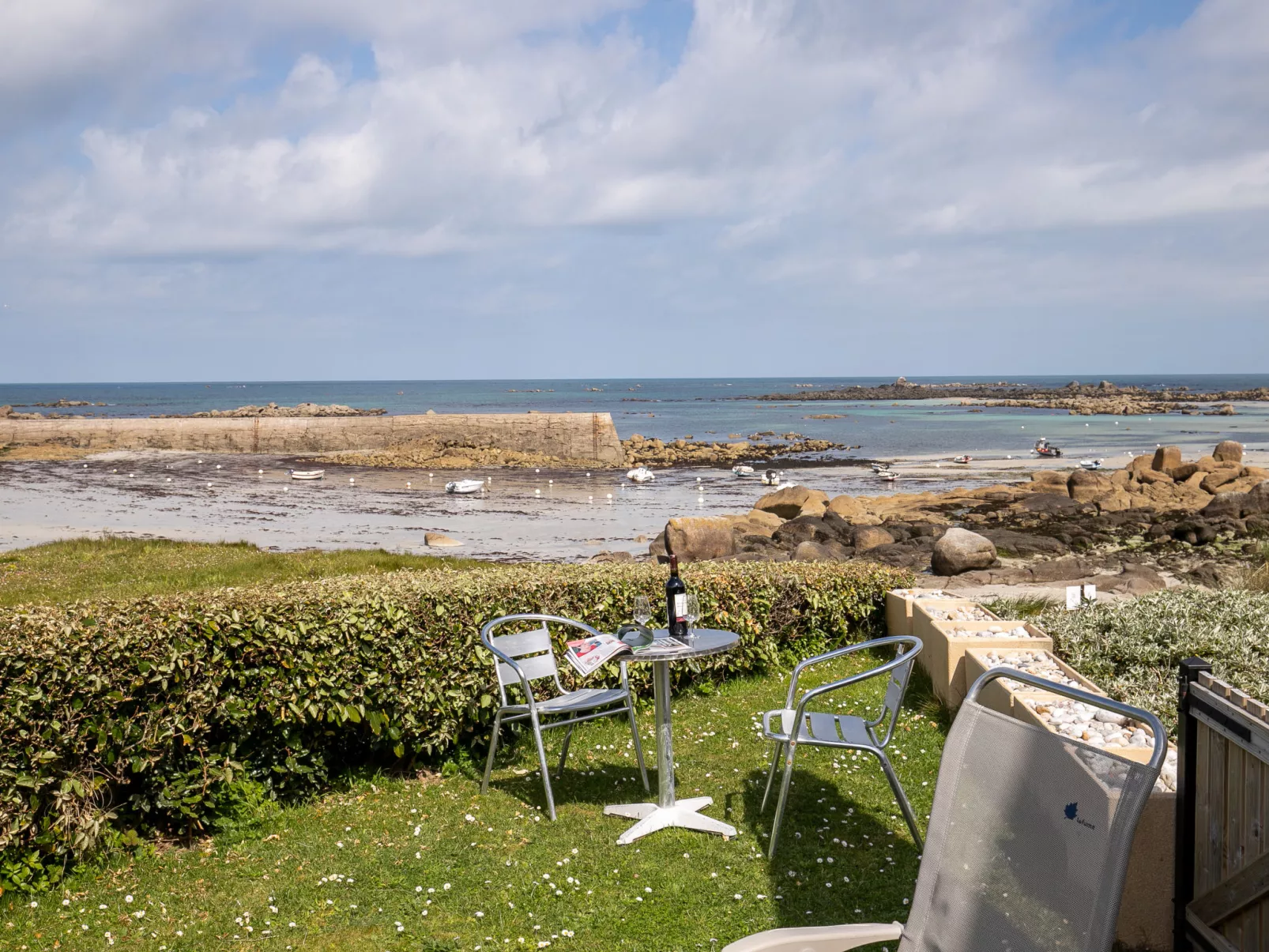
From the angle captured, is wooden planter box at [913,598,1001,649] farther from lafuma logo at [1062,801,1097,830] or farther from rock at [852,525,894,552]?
rock at [852,525,894,552]

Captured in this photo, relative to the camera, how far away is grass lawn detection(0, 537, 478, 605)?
10938mm

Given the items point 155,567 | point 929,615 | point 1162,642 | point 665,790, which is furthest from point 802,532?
point 665,790

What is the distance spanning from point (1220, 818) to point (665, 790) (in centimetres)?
304

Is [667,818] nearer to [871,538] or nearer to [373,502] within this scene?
[871,538]

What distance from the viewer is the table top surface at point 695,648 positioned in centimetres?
520

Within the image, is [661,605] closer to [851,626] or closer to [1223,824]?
[851,626]

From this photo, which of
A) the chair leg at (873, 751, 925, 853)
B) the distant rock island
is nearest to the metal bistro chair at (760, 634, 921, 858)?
the chair leg at (873, 751, 925, 853)

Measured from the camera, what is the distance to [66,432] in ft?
163

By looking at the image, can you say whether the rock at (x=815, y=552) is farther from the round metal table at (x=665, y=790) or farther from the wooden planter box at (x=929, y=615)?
the round metal table at (x=665, y=790)

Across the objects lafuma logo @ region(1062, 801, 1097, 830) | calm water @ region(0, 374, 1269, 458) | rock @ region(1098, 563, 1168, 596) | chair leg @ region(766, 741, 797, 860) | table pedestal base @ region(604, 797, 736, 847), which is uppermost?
lafuma logo @ region(1062, 801, 1097, 830)

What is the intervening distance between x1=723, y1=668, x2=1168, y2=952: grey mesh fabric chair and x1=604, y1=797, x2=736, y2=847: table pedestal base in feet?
6.36

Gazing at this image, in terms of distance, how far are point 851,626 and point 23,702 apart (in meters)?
6.47

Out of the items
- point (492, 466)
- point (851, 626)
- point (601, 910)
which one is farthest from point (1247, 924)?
point (492, 466)

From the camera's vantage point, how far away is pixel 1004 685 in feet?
18.8
